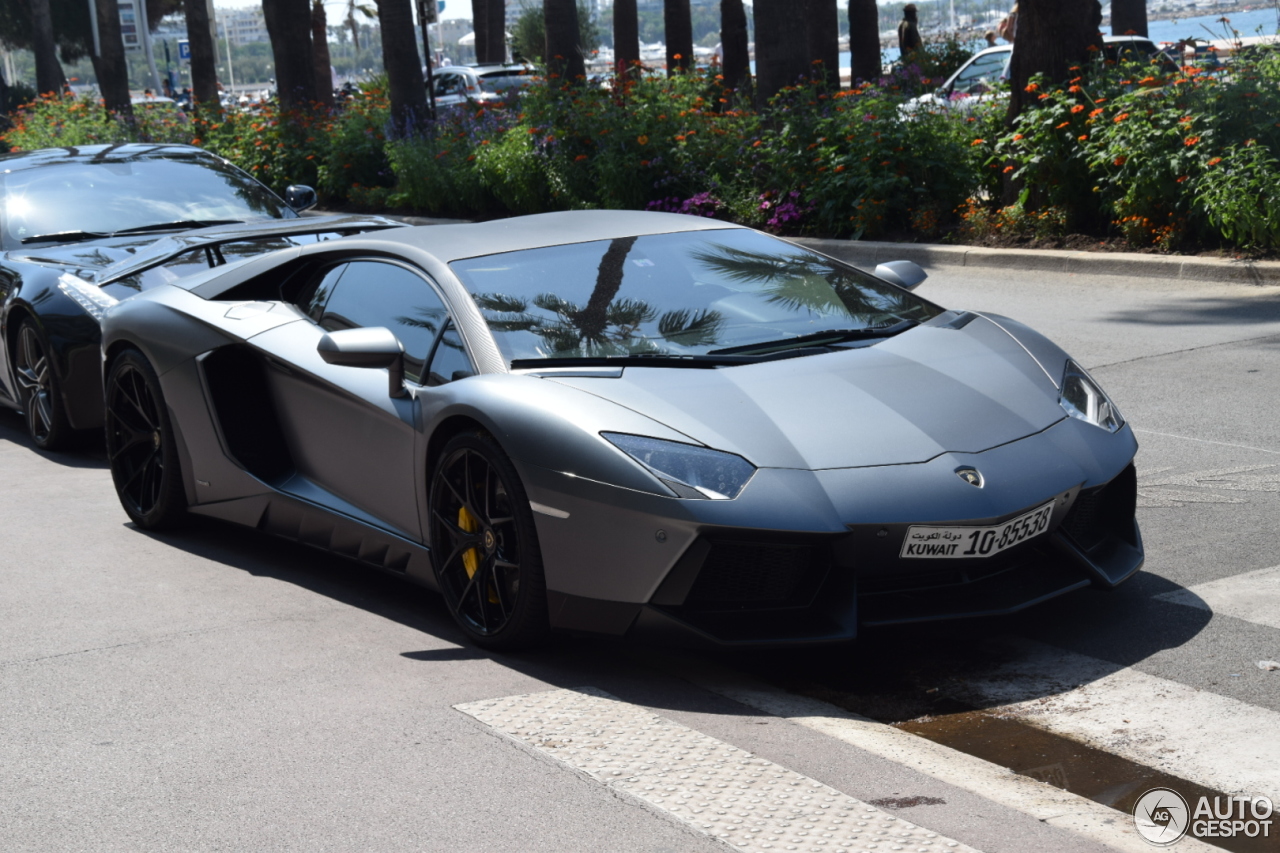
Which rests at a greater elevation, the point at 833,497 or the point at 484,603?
the point at 833,497

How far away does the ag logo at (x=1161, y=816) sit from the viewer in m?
2.98

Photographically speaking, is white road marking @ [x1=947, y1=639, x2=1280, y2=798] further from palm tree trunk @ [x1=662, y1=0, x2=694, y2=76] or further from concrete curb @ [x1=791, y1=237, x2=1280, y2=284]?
palm tree trunk @ [x1=662, y1=0, x2=694, y2=76]

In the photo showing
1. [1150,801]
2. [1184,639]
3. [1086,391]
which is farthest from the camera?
[1086,391]

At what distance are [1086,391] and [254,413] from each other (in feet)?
9.78

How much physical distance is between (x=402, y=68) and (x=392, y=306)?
17.9 m

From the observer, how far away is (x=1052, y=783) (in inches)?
131

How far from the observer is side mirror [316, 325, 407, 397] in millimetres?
4539

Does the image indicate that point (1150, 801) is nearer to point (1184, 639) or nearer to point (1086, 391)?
point (1184, 639)

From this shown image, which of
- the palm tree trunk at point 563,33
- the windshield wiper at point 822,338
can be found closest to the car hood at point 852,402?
the windshield wiper at point 822,338

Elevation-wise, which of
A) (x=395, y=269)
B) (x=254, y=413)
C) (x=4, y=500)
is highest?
(x=395, y=269)

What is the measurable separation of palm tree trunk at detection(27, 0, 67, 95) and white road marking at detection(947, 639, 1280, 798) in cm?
4620

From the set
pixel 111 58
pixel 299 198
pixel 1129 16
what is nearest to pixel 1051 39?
pixel 299 198

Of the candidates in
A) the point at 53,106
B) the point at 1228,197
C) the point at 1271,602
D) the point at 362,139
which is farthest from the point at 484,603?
the point at 53,106

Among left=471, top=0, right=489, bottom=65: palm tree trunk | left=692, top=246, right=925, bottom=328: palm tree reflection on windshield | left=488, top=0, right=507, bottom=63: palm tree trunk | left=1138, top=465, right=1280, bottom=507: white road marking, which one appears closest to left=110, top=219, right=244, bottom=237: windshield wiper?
left=692, top=246, right=925, bottom=328: palm tree reflection on windshield
